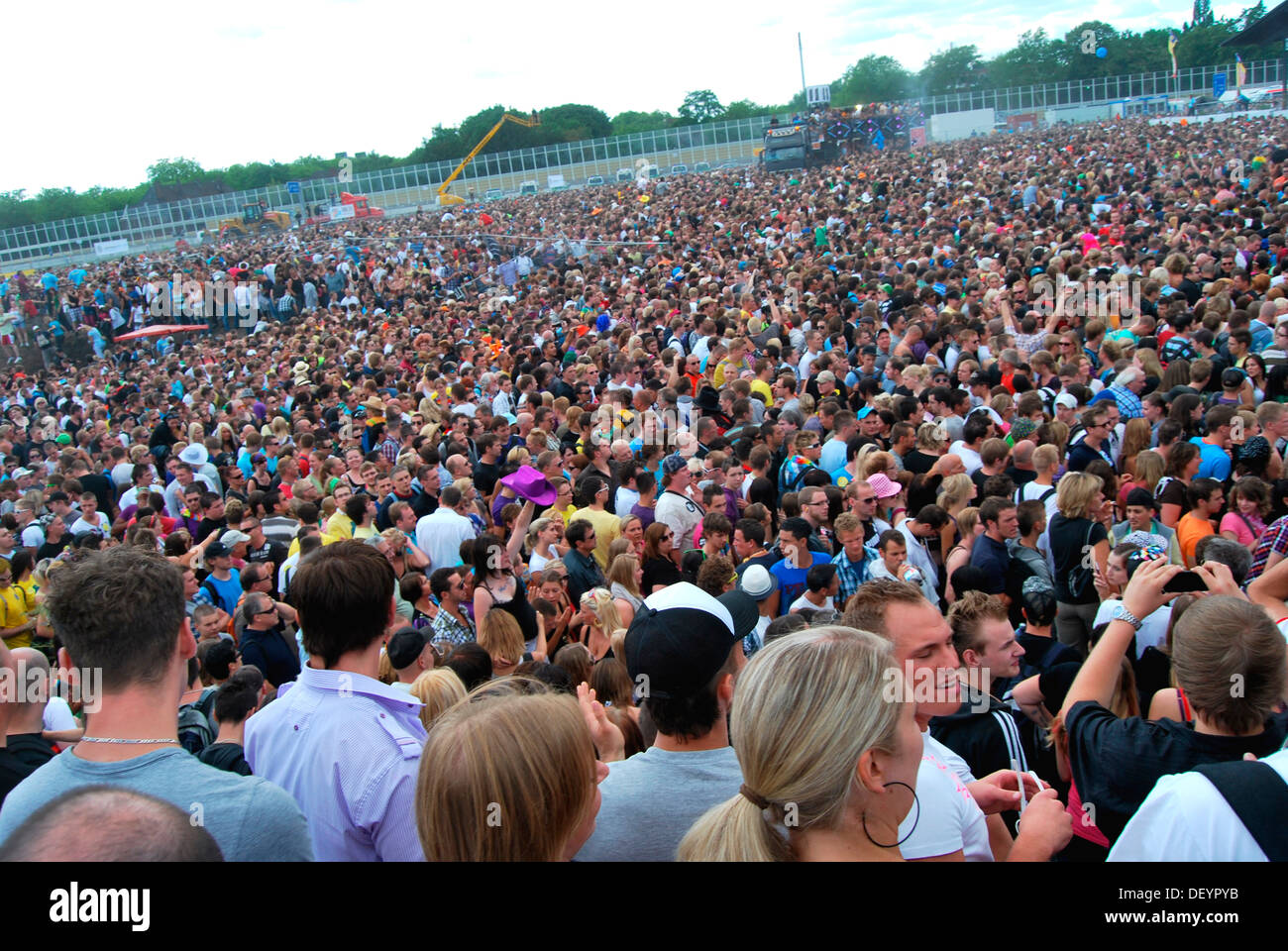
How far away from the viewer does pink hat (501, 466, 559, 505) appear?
6992 millimetres

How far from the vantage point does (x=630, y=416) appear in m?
9.09

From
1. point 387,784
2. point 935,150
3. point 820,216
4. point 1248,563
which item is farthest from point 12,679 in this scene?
point 935,150

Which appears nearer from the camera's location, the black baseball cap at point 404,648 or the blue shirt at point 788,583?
the black baseball cap at point 404,648

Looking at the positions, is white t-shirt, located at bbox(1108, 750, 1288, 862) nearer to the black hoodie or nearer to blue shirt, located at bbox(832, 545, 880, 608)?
the black hoodie

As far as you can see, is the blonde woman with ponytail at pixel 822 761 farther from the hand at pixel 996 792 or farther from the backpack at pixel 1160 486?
the backpack at pixel 1160 486

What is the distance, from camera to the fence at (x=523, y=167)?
1875 inches

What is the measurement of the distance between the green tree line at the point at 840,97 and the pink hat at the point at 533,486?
60056 mm

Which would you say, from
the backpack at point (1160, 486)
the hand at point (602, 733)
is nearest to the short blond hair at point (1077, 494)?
the backpack at point (1160, 486)

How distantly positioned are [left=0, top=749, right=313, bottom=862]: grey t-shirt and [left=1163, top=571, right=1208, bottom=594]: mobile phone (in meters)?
2.79

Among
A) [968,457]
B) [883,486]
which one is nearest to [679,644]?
[883,486]

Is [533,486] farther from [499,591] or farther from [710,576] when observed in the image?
[710,576]

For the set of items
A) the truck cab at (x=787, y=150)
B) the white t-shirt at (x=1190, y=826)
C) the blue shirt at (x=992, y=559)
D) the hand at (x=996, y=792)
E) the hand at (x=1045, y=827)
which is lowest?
the blue shirt at (x=992, y=559)

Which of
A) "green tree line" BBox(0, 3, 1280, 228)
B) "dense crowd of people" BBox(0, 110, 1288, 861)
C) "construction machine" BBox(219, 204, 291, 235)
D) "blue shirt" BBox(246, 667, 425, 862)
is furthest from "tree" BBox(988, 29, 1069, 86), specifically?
"blue shirt" BBox(246, 667, 425, 862)

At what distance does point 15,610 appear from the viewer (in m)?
6.56
